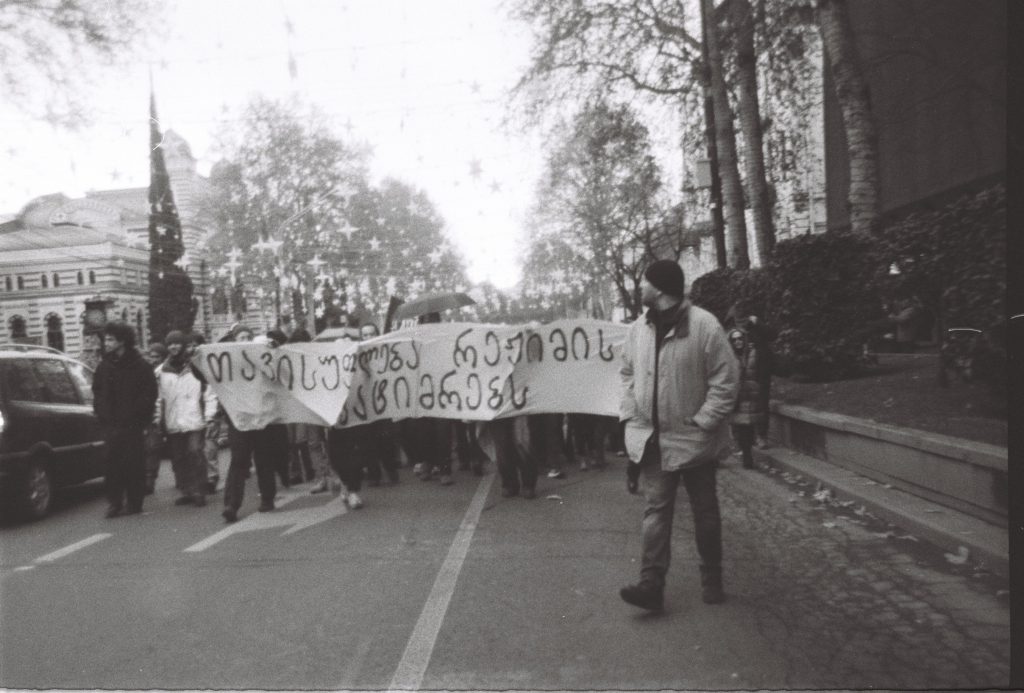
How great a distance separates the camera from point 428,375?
8508 mm

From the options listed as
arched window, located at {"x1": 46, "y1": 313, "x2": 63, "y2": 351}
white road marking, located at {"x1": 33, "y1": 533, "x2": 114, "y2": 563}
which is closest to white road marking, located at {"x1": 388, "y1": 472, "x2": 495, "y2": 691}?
white road marking, located at {"x1": 33, "y1": 533, "x2": 114, "y2": 563}

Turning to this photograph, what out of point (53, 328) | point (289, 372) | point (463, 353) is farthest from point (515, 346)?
point (53, 328)

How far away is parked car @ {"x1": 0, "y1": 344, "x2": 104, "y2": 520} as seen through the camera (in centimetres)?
793

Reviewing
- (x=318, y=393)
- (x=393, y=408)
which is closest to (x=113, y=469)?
(x=318, y=393)

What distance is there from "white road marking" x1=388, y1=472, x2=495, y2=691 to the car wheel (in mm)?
4261

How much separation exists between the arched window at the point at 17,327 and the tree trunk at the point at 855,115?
42.8 feet

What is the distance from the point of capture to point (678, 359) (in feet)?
14.9

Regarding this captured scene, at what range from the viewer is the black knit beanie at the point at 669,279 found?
455 cm

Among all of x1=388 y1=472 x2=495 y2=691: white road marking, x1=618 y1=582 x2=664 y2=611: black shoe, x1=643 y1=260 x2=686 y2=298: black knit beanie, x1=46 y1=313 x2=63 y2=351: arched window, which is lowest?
x1=388 y1=472 x2=495 y2=691: white road marking

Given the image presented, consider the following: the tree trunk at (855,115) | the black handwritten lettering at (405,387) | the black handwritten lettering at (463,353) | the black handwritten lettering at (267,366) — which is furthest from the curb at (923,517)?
the black handwritten lettering at (267,366)

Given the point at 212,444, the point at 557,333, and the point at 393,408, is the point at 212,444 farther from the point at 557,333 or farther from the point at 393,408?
the point at 557,333

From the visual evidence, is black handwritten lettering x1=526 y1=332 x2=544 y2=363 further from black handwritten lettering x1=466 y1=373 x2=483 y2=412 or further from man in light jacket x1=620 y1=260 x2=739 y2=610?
man in light jacket x1=620 y1=260 x2=739 y2=610

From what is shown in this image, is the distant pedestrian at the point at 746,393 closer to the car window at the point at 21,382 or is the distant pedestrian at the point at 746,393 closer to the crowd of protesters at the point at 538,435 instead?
the crowd of protesters at the point at 538,435

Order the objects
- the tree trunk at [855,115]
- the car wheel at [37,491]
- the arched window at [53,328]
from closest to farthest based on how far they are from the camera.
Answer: the car wheel at [37,491]
the tree trunk at [855,115]
the arched window at [53,328]
